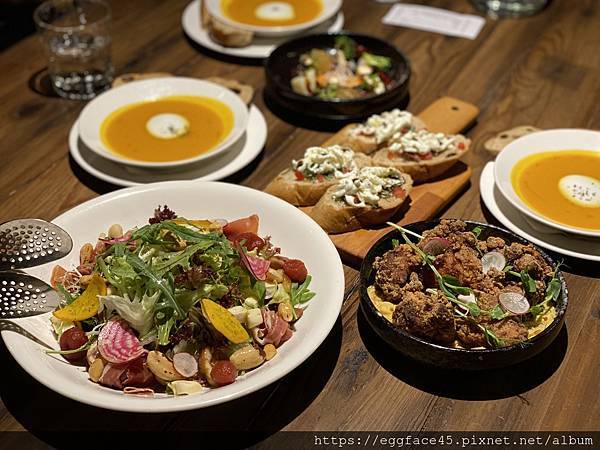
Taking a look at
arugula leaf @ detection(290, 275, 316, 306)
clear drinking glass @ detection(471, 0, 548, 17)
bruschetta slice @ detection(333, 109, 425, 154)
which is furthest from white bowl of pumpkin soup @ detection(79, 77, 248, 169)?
clear drinking glass @ detection(471, 0, 548, 17)

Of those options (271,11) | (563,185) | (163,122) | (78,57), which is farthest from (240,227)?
(271,11)

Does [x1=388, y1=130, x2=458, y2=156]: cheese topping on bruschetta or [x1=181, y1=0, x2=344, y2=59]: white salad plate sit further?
[x1=181, y1=0, x2=344, y2=59]: white salad plate

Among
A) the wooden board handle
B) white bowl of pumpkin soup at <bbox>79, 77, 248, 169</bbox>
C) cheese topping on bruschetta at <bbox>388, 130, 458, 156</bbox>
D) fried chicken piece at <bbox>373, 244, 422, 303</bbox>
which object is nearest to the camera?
fried chicken piece at <bbox>373, 244, 422, 303</bbox>

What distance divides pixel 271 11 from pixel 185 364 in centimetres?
→ 247

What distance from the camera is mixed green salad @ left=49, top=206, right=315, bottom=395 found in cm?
167

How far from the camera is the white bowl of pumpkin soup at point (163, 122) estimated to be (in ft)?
8.32

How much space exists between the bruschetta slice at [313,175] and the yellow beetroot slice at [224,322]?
2.46 ft

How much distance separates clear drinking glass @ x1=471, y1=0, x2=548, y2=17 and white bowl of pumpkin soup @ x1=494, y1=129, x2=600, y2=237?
1457 mm

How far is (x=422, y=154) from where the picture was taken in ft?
7.97

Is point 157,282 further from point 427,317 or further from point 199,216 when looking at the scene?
point 427,317

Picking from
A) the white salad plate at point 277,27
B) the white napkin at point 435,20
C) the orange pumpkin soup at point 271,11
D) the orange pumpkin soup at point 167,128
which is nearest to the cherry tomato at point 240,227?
the orange pumpkin soup at point 167,128

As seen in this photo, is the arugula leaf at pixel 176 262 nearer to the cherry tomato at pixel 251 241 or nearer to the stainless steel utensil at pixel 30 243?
the cherry tomato at pixel 251 241

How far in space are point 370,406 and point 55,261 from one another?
1.00 meters

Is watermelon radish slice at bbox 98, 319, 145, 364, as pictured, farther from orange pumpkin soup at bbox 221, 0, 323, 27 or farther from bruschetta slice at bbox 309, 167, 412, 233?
orange pumpkin soup at bbox 221, 0, 323, 27
